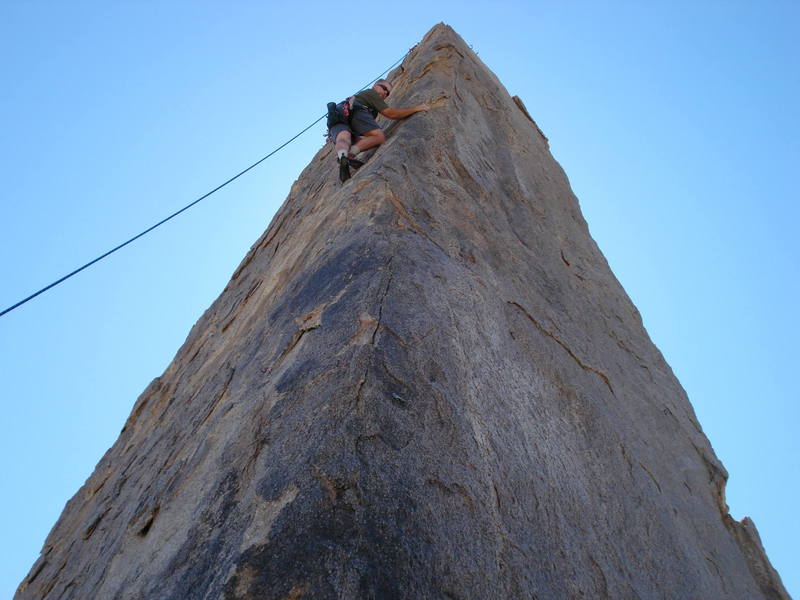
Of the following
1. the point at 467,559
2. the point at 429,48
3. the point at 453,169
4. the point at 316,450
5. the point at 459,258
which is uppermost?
the point at 429,48

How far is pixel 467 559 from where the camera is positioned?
1.97m

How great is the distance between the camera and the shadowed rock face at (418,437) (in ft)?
6.31

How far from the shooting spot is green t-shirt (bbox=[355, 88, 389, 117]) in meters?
4.74

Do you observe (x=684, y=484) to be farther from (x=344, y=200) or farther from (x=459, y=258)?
(x=344, y=200)

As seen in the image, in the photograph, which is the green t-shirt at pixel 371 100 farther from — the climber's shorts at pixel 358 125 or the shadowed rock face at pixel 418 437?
the shadowed rock face at pixel 418 437

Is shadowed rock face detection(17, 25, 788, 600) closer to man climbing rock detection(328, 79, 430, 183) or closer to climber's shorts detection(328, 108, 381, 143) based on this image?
man climbing rock detection(328, 79, 430, 183)

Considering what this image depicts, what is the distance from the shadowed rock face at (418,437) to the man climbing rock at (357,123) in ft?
0.50

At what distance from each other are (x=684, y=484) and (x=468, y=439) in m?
2.16

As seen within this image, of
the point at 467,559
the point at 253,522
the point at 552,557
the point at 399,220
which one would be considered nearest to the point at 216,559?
the point at 253,522

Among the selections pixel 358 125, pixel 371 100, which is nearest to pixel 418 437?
pixel 358 125

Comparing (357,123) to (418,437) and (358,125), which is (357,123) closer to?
(358,125)

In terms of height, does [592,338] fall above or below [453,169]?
below

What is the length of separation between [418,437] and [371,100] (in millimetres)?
3172

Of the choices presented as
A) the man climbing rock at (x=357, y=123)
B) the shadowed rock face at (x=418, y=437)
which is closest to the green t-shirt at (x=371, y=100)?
the man climbing rock at (x=357, y=123)
